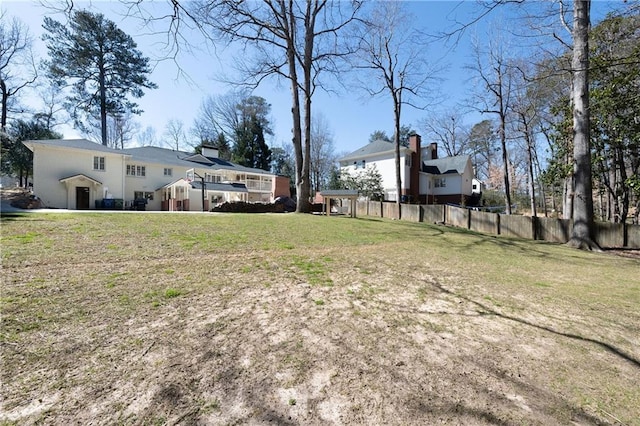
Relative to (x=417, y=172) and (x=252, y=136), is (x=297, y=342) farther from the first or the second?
(x=252, y=136)

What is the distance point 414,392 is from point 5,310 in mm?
4366

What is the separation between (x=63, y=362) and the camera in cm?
228

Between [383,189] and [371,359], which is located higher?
[383,189]

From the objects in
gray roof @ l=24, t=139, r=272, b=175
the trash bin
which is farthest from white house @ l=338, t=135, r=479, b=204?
the trash bin

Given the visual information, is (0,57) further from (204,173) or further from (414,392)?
(414,392)

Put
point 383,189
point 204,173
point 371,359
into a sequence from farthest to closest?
point 383,189 < point 204,173 < point 371,359

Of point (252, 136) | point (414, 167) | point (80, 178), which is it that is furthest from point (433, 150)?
point (80, 178)

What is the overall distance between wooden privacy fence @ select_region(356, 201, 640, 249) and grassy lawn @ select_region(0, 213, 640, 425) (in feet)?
28.7

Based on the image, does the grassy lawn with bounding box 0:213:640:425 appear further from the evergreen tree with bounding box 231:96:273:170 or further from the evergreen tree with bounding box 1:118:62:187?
the evergreen tree with bounding box 231:96:273:170

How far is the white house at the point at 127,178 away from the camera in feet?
65.8

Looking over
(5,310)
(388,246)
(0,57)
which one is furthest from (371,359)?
(0,57)

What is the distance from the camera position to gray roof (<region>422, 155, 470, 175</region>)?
33.4m

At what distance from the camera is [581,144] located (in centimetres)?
1064

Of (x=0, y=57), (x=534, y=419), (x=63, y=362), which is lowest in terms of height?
(x=534, y=419)
